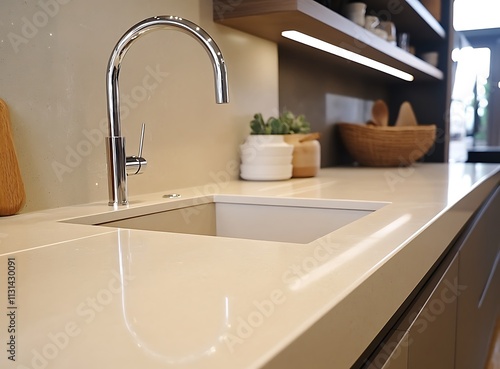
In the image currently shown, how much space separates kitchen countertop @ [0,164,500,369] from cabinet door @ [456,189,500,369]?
386mm

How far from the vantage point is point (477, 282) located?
147 centimetres

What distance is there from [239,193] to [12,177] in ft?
1.74

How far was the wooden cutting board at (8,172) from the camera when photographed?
2.96 feet

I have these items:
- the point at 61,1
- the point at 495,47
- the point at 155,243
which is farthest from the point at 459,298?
the point at 495,47

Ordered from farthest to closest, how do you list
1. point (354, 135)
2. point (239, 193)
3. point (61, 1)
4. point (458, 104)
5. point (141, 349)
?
1. point (458, 104)
2. point (354, 135)
3. point (239, 193)
4. point (61, 1)
5. point (141, 349)

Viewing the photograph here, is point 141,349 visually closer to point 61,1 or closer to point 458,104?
point 61,1

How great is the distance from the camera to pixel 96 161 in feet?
3.70

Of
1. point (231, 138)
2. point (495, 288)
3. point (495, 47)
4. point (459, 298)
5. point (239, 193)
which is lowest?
point (495, 288)

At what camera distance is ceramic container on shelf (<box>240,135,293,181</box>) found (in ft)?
5.11

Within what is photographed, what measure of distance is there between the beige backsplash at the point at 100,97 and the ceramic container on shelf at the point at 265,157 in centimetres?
7
